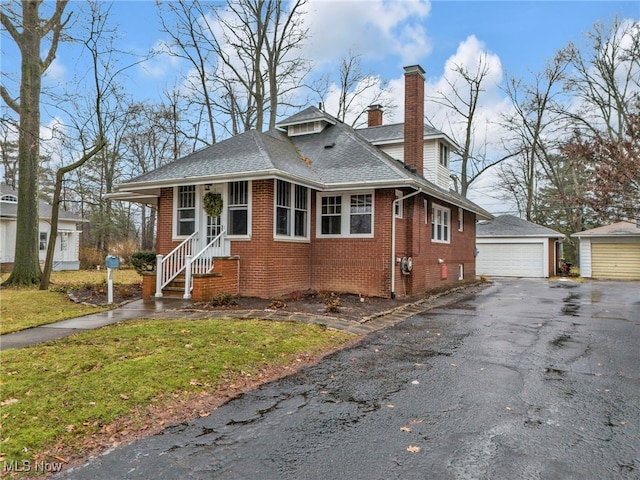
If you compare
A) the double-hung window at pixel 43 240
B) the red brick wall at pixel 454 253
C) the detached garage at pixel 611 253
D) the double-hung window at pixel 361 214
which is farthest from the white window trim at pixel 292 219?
the double-hung window at pixel 43 240

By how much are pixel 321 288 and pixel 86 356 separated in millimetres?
7846

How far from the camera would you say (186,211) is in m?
12.5

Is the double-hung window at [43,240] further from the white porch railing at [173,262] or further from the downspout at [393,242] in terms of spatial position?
the downspout at [393,242]

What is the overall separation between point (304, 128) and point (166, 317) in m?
10.2

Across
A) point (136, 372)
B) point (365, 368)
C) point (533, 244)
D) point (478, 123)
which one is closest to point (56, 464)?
point (136, 372)

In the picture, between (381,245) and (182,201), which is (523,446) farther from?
(182,201)

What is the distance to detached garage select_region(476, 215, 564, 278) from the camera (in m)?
25.3

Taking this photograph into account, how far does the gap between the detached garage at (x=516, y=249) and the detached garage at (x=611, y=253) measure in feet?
Answer: 5.19

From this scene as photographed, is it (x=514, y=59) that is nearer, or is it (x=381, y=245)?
(x=381, y=245)

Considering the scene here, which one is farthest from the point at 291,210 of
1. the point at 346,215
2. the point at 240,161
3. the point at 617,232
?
the point at 617,232

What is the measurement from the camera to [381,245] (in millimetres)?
12172

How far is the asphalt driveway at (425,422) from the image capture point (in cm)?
310

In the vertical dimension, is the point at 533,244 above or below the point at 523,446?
above
